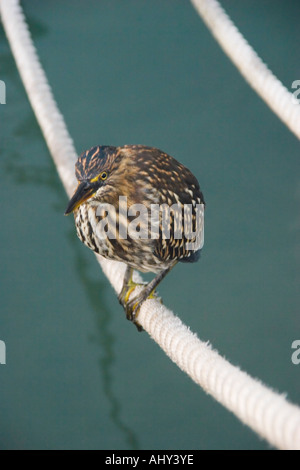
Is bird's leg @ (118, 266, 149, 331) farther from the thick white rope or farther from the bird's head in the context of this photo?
the bird's head

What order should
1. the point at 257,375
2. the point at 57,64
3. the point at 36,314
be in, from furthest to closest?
the point at 57,64
the point at 36,314
the point at 257,375

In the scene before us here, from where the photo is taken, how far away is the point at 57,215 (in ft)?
8.45

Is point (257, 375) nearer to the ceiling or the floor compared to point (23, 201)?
nearer to the floor

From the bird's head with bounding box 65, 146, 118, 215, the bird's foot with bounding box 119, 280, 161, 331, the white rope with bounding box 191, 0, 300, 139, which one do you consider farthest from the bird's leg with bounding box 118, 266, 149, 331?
the white rope with bounding box 191, 0, 300, 139

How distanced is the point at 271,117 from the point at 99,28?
103cm

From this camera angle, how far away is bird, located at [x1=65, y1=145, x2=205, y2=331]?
1.30m

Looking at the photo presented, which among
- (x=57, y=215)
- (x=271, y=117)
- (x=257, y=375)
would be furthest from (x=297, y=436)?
(x=271, y=117)

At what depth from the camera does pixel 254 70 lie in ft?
5.82

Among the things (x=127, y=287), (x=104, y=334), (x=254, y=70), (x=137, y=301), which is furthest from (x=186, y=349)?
(x=104, y=334)

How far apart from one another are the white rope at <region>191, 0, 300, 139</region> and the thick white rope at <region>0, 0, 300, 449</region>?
574 mm

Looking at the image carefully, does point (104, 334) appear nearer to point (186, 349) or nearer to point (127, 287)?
point (127, 287)

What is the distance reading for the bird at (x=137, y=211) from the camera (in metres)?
1.30

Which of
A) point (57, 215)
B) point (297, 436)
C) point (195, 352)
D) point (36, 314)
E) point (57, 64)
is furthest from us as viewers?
point (57, 64)

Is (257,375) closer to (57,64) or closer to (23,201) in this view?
(23,201)
